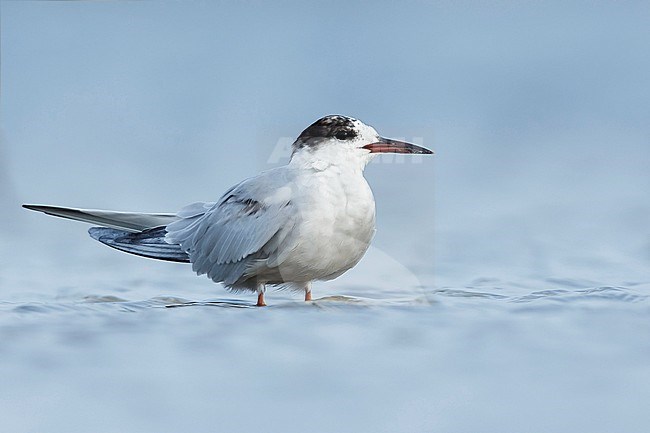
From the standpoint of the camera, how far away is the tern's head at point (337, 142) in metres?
5.44

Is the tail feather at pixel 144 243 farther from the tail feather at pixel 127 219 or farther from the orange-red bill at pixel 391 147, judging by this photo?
the orange-red bill at pixel 391 147

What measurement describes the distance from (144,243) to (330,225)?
100cm

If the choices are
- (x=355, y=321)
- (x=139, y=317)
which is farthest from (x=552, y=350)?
(x=139, y=317)

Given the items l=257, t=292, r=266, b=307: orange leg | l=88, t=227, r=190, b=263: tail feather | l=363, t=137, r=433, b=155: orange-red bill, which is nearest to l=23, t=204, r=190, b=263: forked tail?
l=88, t=227, r=190, b=263: tail feather

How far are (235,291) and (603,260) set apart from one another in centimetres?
180

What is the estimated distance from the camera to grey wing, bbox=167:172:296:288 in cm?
532

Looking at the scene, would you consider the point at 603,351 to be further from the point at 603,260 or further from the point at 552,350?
the point at 603,260

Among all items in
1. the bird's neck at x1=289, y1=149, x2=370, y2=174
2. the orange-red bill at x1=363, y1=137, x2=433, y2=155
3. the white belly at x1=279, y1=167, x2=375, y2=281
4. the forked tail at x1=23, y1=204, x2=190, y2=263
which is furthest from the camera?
the forked tail at x1=23, y1=204, x2=190, y2=263

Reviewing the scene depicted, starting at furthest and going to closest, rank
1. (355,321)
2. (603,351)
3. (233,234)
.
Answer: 1. (233,234)
2. (355,321)
3. (603,351)

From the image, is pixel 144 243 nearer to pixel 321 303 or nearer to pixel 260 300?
pixel 260 300

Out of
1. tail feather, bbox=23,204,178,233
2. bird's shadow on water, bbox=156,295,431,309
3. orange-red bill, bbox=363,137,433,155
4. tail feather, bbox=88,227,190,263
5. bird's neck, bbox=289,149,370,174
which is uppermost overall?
orange-red bill, bbox=363,137,433,155

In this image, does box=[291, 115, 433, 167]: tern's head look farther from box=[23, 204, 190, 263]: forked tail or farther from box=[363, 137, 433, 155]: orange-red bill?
box=[23, 204, 190, 263]: forked tail

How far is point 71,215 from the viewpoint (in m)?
5.74

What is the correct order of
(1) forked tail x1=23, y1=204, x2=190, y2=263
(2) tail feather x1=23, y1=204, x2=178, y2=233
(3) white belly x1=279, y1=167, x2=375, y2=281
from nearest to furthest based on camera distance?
(3) white belly x1=279, y1=167, x2=375, y2=281 < (1) forked tail x1=23, y1=204, x2=190, y2=263 < (2) tail feather x1=23, y1=204, x2=178, y2=233
